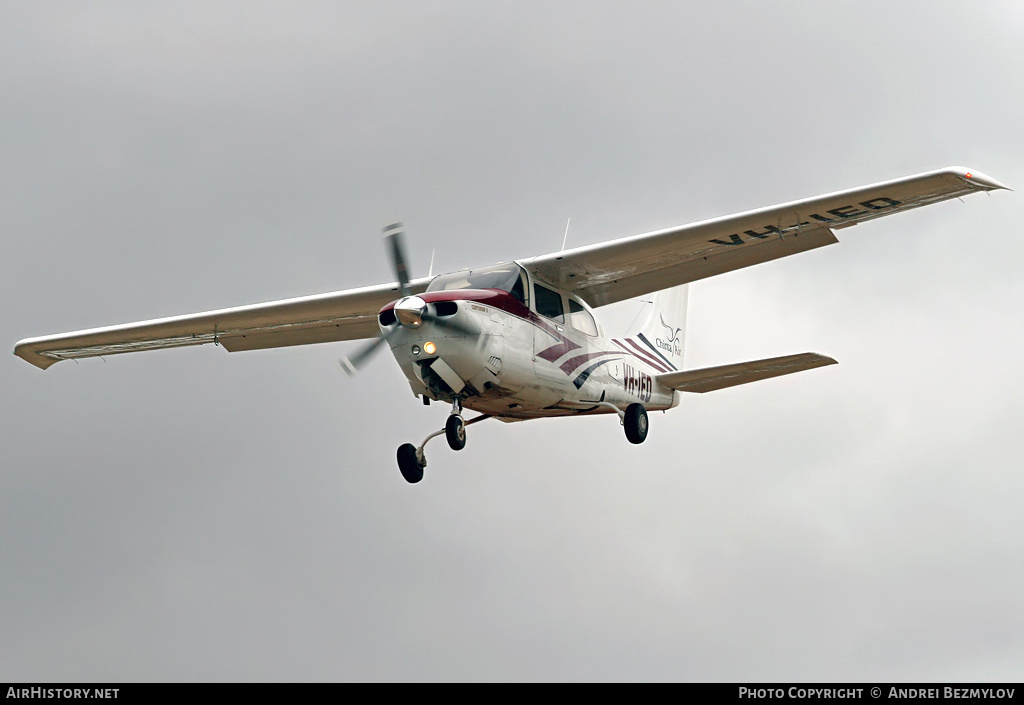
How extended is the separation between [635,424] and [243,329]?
8.05 metres

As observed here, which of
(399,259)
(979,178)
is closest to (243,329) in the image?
(399,259)

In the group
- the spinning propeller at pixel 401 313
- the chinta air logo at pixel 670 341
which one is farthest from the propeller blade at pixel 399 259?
the chinta air logo at pixel 670 341

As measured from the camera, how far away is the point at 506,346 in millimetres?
20750

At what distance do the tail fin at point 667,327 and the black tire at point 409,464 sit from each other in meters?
5.82

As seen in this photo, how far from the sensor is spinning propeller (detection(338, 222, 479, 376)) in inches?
773

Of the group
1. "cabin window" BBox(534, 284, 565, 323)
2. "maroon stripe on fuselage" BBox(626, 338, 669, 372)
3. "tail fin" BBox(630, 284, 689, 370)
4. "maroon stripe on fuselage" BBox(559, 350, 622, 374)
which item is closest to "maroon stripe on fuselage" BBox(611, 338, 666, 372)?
"maroon stripe on fuselage" BBox(626, 338, 669, 372)

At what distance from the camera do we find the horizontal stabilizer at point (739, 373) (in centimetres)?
2264

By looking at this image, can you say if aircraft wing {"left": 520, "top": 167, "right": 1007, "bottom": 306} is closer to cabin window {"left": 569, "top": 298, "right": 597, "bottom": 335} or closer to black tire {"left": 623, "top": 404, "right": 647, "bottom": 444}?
cabin window {"left": 569, "top": 298, "right": 597, "bottom": 335}

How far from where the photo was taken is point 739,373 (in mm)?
23375

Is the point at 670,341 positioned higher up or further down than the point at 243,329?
further down

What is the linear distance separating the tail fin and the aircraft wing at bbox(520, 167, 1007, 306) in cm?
262

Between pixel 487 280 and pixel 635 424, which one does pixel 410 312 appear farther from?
pixel 635 424
